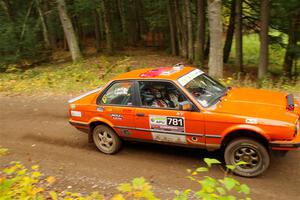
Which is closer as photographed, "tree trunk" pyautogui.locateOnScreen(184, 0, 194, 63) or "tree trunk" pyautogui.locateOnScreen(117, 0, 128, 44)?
"tree trunk" pyautogui.locateOnScreen(184, 0, 194, 63)

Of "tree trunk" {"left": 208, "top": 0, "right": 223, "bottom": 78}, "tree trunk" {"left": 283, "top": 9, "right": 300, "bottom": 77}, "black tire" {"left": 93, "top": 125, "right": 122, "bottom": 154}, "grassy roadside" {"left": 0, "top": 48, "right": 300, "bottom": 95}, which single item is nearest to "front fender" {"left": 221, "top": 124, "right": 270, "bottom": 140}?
"black tire" {"left": 93, "top": 125, "right": 122, "bottom": 154}

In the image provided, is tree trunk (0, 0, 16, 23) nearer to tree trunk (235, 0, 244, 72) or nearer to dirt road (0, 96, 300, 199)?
dirt road (0, 96, 300, 199)

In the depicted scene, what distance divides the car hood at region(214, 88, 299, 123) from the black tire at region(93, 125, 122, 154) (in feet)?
7.39

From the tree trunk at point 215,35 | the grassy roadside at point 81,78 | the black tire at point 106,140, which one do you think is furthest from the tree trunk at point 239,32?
the black tire at point 106,140

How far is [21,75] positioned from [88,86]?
615 centimetres

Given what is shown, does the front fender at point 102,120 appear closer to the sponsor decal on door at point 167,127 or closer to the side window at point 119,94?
the side window at point 119,94

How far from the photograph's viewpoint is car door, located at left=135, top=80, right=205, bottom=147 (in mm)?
5102

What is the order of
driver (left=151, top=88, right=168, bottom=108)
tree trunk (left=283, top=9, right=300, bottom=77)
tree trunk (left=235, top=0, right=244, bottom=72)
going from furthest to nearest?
tree trunk (left=235, top=0, right=244, bottom=72) → tree trunk (left=283, top=9, right=300, bottom=77) → driver (left=151, top=88, right=168, bottom=108)

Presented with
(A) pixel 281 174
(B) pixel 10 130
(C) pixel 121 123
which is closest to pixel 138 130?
(C) pixel 121 123

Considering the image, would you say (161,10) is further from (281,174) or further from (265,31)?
(281,174)

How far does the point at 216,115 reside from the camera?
4863 mm

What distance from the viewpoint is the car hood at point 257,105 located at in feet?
15.2

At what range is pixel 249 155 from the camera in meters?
4.78

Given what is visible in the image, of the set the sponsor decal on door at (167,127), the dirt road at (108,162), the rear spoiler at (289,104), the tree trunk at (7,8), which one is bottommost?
the dirt road at (108,162)
